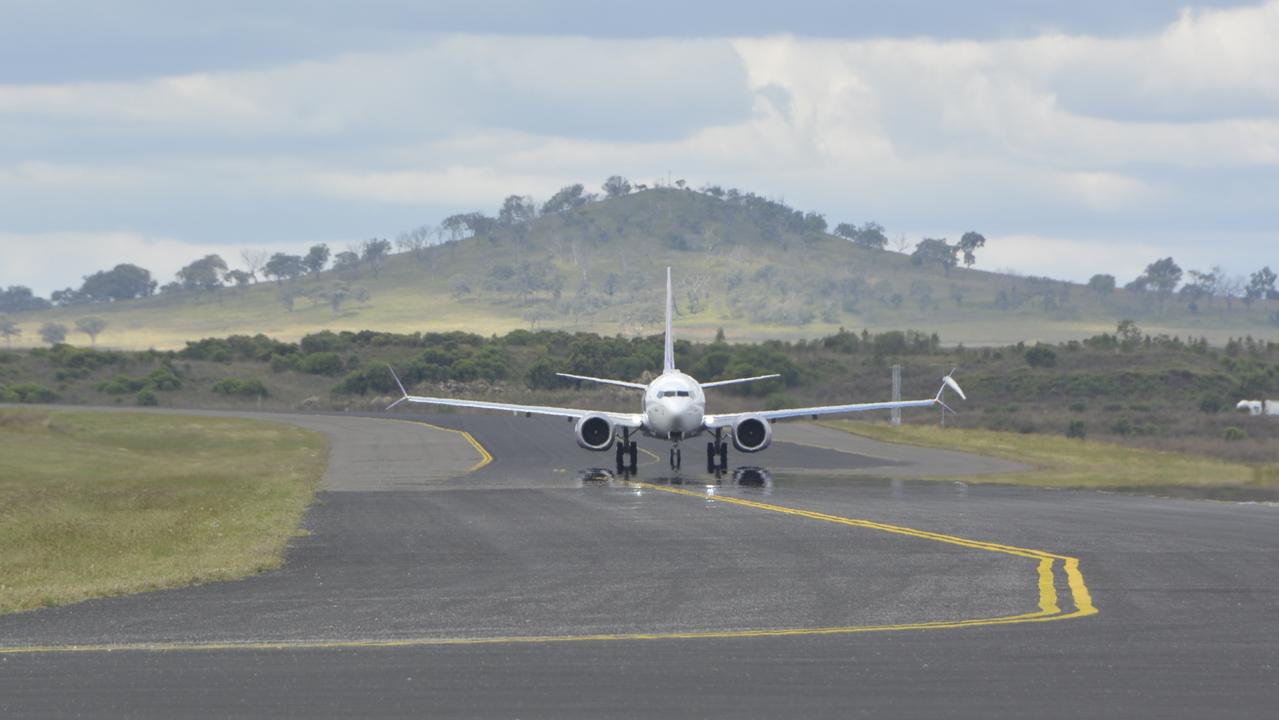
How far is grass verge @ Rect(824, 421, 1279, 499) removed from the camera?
1637 inches

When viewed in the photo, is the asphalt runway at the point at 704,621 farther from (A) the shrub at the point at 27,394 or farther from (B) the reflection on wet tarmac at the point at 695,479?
(A) the shrub at the point at 27,394

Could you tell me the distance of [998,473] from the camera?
46.8 meters

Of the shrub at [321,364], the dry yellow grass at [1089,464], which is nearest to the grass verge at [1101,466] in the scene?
the dry yellow grass at [1089,464]

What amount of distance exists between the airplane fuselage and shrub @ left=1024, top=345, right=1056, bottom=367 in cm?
9101

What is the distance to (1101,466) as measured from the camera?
51.1m

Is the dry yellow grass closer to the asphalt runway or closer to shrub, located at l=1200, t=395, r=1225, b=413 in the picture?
the asphalt runway

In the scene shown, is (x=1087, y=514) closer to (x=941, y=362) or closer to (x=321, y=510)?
(x=321, y=510)

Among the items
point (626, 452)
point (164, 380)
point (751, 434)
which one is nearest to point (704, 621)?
point (751, 434)

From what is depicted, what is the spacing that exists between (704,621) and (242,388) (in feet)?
336

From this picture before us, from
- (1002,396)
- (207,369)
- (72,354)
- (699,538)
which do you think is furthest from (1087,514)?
(72,354)

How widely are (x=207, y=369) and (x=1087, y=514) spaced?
104 meters

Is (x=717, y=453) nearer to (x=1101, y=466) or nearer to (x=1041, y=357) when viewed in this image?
(x=1101, y=466)

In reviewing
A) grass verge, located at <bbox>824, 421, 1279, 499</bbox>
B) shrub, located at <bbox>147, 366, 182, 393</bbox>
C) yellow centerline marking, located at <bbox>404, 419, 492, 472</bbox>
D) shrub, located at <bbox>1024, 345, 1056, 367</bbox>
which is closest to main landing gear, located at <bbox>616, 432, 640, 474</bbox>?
yellow centerline marking, located at <bbox>404, 419, 492, 472</bbox>

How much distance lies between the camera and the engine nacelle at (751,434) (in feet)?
152
